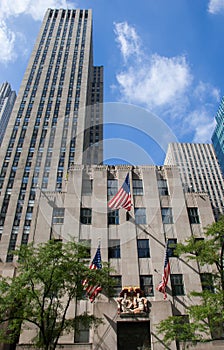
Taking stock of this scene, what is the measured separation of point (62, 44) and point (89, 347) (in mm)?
106882

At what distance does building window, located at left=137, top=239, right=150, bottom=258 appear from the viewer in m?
30.7

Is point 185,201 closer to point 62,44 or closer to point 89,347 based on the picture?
point 89,347

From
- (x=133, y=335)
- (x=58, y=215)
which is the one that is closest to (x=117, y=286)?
(x=133, y=335)

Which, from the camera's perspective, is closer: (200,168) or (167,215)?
(167,215)

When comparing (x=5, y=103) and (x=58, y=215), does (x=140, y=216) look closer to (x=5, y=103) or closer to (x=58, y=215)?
(x=58, y=215)

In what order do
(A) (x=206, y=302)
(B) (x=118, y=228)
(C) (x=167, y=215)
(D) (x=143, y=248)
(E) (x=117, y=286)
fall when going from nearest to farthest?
1. (A) (x=206, y=302)
2. (E) (x=117, y=286)
3. (D) (x=143, y=248)
4. (B) (x=118, y=228)
5. (C) (x=167, y=215)

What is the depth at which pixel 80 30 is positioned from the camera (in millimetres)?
113188

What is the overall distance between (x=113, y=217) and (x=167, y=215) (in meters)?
6.75

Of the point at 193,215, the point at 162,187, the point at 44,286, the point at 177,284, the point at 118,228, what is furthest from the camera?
the point at 162,187

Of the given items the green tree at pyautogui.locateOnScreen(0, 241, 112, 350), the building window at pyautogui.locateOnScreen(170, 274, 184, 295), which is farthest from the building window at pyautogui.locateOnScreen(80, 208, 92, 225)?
the green tree at pyautogui.locateOnScreen(0, 241, 112, 350)

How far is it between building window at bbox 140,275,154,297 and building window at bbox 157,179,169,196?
11236mm

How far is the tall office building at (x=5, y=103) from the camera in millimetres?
155250

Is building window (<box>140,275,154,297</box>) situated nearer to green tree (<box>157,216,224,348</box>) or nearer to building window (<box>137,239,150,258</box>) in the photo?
building window (<box>137,239,150,258</box>)

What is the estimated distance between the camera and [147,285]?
28.8 m
